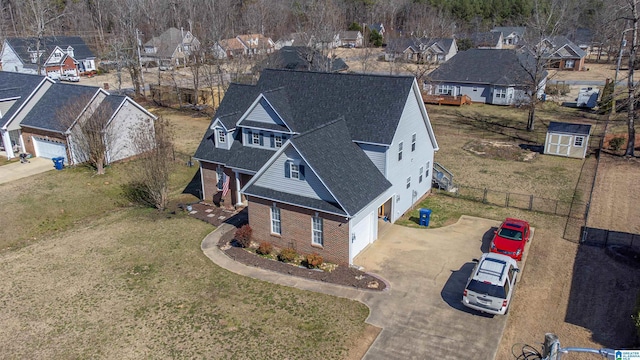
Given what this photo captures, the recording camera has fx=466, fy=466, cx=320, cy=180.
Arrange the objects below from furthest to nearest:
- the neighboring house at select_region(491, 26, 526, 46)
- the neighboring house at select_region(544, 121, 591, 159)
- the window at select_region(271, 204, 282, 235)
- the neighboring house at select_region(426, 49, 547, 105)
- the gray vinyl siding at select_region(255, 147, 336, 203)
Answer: the neighboring house at select_region(491, 26, 526, 46), the neighboring house at select_region(426, 49, 547, 105), the neighboring house at select_region(544, 121, 591, 159), the window at select_region(271, 204, 282, 235), the gray vinyl siding at select_region(255, 147, 336, 203)

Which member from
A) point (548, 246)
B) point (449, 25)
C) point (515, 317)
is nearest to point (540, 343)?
point (515, 317)

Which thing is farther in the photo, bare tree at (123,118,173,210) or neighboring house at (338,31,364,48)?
neighboring house at (338,31,364,48)

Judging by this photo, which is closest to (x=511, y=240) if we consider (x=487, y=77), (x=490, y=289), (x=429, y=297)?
(x=490, y=289)

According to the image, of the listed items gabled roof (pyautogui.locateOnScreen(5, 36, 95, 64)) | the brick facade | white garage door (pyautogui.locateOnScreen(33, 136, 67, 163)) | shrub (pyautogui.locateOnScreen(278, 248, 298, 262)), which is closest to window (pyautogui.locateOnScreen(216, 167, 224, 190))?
the brick facade

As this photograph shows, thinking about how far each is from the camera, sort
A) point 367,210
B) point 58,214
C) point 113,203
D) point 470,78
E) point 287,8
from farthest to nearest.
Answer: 1. point 287,8
2. point 470,78
3. point 113,203
4. point 58,214
5. point 367,210

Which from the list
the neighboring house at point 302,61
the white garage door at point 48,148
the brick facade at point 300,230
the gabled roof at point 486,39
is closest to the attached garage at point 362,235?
the brick facade at point 300,230

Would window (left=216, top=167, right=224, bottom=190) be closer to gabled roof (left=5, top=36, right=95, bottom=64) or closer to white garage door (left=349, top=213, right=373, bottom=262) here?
white garage door (left=349, top=213, right=373, bottom=262)

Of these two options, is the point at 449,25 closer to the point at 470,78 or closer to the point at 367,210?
the point at 470,78

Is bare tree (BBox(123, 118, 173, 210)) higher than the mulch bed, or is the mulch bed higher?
bare tree (BBox(123, 118, 173, 210))
